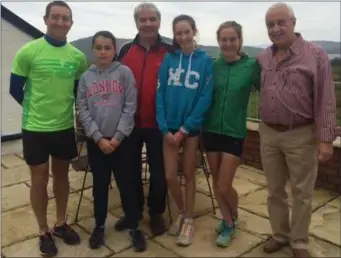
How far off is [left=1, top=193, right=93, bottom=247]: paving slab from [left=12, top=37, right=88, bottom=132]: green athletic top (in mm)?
1014

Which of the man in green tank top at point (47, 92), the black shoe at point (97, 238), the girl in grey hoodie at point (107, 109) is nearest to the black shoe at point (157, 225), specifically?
the girl in grey hoodie at point (107, 109)

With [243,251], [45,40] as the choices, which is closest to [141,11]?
[45,40]

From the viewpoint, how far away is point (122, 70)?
255 centimetres

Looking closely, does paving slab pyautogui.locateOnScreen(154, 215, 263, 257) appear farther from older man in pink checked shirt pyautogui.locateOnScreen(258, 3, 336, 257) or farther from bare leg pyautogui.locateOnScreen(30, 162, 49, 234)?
bare leg pyautogui.locateOnScreen(30, 162, 49, 234)

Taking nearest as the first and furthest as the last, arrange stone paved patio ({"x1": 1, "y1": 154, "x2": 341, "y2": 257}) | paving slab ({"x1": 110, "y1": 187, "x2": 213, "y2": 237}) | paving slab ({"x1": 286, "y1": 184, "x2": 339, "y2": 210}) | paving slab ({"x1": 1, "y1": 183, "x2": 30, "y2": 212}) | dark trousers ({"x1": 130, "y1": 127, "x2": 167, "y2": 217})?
stone paved patio ({"x1": 1, "y1": 154, "x2": 341, "y2": 257})
dark trousers ({"x1": 130, "y1": 127, "x2": 167, "y2": 217})
paving slab ({"x1": 110, "y1": 187, "x2": 213, "y2": 237})
paving slab ({"x1": 286, "y1": 184, "x2": 339, "y2": 210})
paving slab ({"x1": 1, "y1": 183, "x2": 30, "y2": 212})

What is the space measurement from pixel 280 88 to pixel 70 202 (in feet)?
7.83

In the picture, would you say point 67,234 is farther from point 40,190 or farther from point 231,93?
point 231,93

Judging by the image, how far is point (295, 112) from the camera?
223 centimetres

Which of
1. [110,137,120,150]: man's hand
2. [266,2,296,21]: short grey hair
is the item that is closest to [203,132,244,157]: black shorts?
[110,137,120,150]: man's hand

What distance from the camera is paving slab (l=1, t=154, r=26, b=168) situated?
4.84 m

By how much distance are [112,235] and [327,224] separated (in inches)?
71.4

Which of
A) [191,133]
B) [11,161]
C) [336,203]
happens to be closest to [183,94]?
[191,133]

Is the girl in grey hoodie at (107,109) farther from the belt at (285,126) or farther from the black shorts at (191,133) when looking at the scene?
the belt at (285,126)

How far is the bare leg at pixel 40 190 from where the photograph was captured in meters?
2.56
